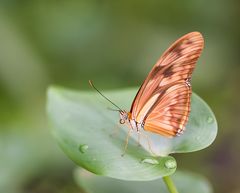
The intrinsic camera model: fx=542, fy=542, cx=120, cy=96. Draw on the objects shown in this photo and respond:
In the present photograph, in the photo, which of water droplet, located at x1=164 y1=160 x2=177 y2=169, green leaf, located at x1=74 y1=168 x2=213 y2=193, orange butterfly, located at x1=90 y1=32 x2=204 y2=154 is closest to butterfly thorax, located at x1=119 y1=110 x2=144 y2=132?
orange butterfly, located at x1=90 y1=32 x2=204 y2=154

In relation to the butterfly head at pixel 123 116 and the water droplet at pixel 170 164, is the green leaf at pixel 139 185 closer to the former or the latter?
the butterfly head at pixel 123 116

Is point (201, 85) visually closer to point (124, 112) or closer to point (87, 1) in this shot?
point (87, 1)

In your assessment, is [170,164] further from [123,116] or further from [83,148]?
[123,116]

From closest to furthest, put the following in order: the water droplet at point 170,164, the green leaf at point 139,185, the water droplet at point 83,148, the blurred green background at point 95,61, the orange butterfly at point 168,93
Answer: the water droplet at point 170,164
the water droplet at point 83,148
the orange butterfly at point 168,93
the green leaf at point 139,185
the blurred green background at point 95,61

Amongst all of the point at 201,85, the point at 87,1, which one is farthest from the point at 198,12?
the point at 87,1

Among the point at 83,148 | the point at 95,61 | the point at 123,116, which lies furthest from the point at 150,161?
the point at 95,61

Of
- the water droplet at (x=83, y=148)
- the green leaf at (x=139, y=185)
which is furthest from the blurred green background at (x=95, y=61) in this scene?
the water droplet at (x=83, y=148)
